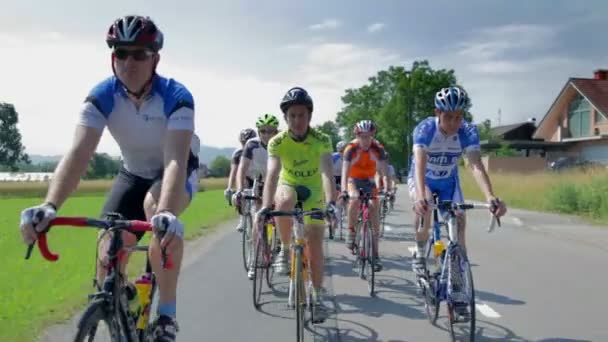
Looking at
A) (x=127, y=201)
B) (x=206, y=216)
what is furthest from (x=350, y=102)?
(x=127, y=201)

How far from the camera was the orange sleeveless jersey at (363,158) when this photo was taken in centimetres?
934

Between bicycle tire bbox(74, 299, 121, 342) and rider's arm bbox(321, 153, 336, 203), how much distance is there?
2919 mm

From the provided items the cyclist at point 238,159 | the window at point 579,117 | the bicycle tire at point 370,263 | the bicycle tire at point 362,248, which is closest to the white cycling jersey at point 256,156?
the cyclist at point 238,159

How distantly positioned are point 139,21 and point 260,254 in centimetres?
377

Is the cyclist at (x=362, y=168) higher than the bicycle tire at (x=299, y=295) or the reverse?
higher

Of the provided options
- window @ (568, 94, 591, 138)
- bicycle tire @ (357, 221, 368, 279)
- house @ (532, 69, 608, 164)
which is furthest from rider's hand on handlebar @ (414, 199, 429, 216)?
window @ (568, 94, 591, 138)

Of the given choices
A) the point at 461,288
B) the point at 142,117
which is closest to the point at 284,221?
the point at 461,288

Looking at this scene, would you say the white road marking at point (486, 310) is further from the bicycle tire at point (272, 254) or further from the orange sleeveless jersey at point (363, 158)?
the orange sleeveless jersey at point (363, 158)

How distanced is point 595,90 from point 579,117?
2846mm

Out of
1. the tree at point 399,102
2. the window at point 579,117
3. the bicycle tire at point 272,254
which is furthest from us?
the tree at point 399,102

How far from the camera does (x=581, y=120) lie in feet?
153

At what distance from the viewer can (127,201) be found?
3928 millimetres

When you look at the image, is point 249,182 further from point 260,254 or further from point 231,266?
point 260,254

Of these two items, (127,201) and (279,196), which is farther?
(279,196)
